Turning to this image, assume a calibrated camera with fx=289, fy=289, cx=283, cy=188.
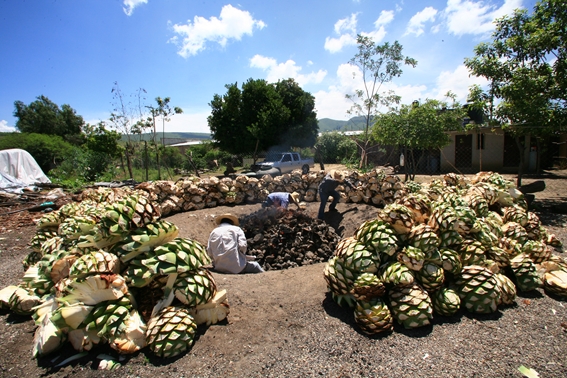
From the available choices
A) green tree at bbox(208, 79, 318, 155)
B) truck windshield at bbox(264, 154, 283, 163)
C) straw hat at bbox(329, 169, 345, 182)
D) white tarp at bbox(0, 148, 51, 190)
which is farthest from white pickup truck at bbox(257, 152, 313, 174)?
white tarp at bbox(0, 148, 51, 190)

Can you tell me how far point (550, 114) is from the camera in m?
5.46

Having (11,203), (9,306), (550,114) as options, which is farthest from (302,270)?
(11,203)

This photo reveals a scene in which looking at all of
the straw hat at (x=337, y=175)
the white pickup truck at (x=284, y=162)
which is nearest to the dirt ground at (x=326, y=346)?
the straw hat at (x=337, y=175)

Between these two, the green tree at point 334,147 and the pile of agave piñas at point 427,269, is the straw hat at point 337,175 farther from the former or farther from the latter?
the green tree at point 334,147

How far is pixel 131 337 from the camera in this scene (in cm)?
197

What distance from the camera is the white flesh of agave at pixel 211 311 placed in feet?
7.70

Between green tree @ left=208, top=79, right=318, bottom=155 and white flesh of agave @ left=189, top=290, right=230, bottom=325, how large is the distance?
18.2 metres

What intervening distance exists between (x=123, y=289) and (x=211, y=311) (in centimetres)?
70

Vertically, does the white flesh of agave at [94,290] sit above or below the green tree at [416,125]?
below

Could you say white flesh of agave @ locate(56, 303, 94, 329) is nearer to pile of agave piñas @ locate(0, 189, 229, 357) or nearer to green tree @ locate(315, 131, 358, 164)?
pile of agave piñas @ locate(0, 189, 229, 357)

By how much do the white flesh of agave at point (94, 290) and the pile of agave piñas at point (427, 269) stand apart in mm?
1744

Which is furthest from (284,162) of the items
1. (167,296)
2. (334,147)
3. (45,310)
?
(45,310)

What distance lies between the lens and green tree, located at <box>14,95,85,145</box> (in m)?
33.4

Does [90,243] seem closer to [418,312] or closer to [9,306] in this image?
[9,306]
